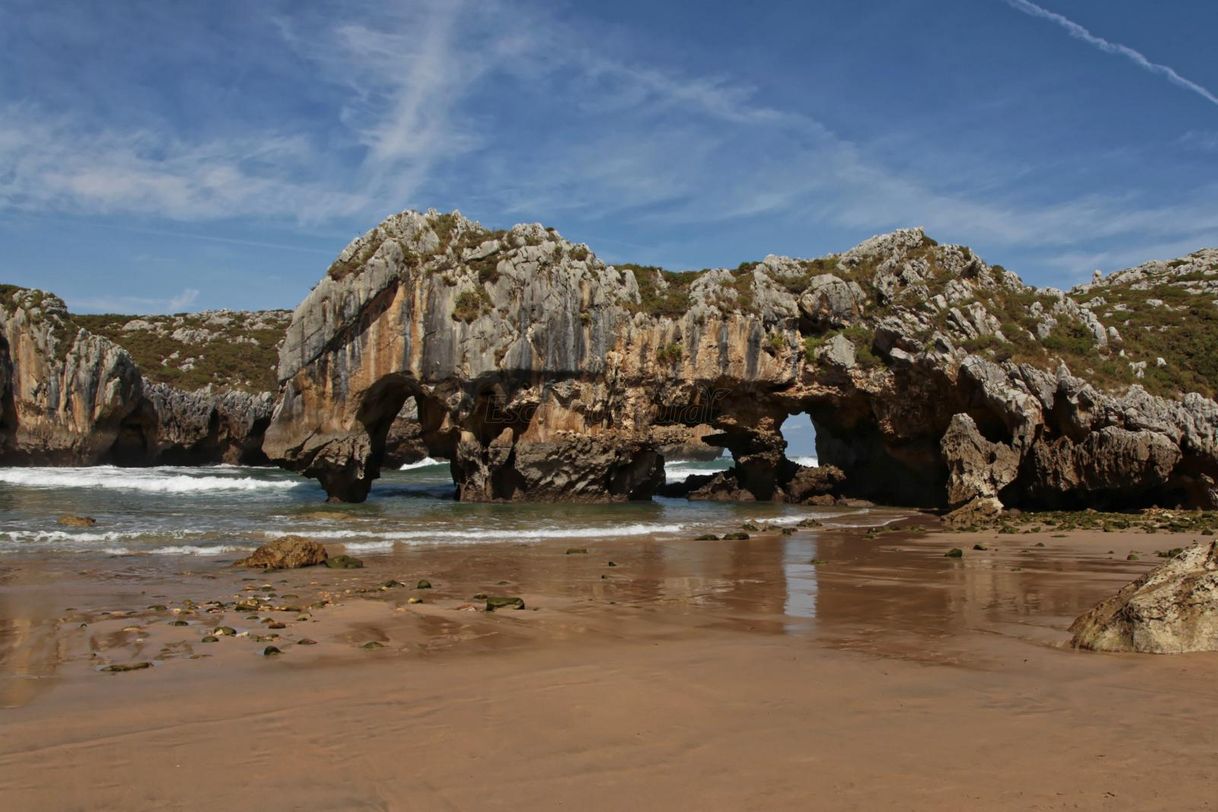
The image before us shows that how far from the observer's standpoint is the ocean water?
18.0m

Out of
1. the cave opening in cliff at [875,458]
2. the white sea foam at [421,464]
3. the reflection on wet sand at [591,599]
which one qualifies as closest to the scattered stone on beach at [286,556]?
the reflection on wet sand at [591,599]

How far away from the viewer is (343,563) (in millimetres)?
14406

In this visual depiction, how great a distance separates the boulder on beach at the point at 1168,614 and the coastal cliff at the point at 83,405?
54.2 m

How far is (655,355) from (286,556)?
2267cm

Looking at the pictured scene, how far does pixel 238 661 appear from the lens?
712 centimetres

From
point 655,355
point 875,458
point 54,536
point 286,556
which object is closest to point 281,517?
point 54,536

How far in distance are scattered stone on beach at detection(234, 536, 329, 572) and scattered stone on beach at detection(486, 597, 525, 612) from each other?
17.9 feet

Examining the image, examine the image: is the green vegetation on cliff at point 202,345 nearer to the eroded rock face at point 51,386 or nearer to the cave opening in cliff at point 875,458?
the eroded rock face at point 51,386

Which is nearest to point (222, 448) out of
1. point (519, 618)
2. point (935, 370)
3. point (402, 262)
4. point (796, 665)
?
point (402, 262)

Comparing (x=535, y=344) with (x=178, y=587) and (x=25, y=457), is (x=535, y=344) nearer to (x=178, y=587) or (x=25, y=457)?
(x=178, y=587)

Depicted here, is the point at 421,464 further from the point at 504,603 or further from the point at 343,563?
the point at 504,603

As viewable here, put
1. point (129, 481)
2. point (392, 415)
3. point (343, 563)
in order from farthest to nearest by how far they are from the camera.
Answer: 1. point (129, 481)
2. point (392, 415)
3. point (343, 563)

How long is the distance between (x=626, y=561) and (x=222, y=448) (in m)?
54.0

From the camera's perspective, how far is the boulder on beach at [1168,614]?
6023 millimetres
